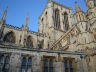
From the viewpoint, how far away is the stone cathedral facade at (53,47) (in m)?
9.98

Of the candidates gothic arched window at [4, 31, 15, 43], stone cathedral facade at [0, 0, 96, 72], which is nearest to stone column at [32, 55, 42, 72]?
stone cathedral facade at [0, 0, 96, 72]

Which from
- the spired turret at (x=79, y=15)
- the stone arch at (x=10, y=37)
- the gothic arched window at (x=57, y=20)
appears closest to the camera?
the spired turret at (x=79, y=15)

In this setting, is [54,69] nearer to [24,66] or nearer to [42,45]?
[24,66]

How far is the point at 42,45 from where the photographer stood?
94.5ft

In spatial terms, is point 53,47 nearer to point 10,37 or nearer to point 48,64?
point 10,37

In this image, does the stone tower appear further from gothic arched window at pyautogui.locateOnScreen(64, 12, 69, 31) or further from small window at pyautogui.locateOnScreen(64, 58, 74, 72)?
small window at pyautogui.locateOnScreen(64, 58, 74, 72)

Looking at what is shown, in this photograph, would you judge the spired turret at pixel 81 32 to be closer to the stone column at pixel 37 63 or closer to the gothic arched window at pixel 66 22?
the stone column at pixel 37 63

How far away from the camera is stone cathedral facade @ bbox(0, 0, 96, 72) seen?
9984mm

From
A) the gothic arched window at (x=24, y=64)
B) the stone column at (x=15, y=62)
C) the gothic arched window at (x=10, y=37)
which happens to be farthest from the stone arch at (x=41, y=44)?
the stone column at (x=15, y=62)

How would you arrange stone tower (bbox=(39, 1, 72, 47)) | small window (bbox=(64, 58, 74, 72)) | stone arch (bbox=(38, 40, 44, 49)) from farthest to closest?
stone tower (bbox=(39, 1, 72, 47)) < stone arch (bbox=(38, 40, 44, 49)) < small window (bbox=(64, 58, 74, 72))

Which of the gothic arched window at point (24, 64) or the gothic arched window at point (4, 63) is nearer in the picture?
the gothic arched window at point (4, 63)

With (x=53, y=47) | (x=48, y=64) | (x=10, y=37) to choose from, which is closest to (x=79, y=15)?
(x=53, y=47)

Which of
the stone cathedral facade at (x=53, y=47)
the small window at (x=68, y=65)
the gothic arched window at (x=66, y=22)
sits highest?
the gothic arched window at (x=66, y=22)

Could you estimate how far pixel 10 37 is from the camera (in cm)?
2597
